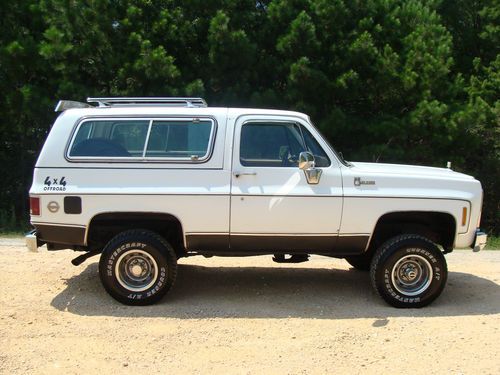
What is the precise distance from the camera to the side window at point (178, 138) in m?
5.84

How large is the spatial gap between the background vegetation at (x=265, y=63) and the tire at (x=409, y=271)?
19.2 feet

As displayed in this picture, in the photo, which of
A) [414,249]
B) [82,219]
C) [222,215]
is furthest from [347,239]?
[82,219]

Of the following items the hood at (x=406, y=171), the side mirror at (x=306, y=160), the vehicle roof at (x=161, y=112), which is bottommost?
the hood at (x=406, y=171)

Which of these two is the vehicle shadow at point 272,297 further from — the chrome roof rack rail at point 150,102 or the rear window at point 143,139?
the chrome roof rack rail at point 150,102

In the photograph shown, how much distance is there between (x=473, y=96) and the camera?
13.4 meters

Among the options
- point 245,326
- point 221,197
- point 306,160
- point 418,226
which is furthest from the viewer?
point 418,226

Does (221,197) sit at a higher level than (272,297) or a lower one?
higher

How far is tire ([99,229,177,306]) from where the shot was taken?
5.77m

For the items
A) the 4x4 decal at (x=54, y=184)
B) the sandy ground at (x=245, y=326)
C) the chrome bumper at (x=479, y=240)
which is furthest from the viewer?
the chrome bumper at (x=479, y=240)

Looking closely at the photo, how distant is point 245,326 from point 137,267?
1.32 metres

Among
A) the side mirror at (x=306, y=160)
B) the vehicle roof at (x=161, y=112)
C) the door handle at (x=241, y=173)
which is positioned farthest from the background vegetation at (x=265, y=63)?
the side mirror at (x=306, y=160)

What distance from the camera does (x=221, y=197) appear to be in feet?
18.8

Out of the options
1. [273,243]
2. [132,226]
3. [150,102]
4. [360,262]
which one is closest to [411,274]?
[360,262]

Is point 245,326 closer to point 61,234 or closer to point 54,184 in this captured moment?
point 61,234
